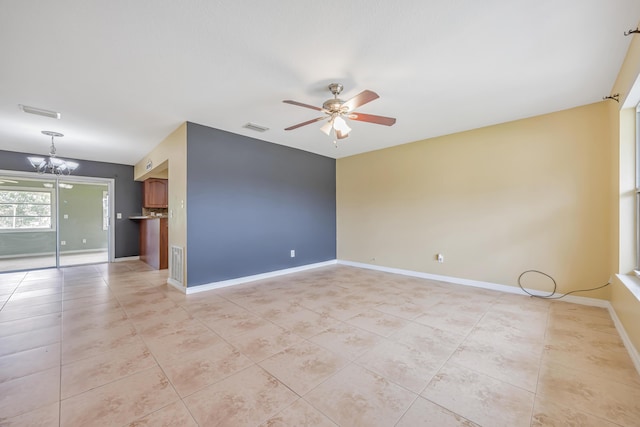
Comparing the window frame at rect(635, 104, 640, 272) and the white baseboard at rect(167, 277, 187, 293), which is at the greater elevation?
the window frame at rect(635, 104, 640, 272)

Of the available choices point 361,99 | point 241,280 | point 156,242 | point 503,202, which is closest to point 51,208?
point 156,242

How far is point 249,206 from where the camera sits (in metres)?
4.43

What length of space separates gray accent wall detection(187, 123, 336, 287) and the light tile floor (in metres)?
0.84

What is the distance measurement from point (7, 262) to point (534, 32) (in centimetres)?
1012

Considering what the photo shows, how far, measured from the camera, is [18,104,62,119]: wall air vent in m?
3.18

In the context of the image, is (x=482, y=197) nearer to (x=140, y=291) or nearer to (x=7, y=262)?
(x=140, y=291)

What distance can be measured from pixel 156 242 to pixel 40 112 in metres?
2.96

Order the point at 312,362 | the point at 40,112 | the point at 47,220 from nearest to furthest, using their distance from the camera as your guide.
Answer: the point at 312,362 → the point at 40,112 → the point at 47,220

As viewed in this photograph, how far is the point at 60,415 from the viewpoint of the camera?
1423 millimetres

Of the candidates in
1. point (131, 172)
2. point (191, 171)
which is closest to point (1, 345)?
point (191, 171)

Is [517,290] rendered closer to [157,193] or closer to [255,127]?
[255,127]

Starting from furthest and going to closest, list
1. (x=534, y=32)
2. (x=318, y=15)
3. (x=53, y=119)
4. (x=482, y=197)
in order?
1. (x=482, y=197)
2. (x=53, y=119)
3. (x=534, y=32)
4. (x=318, y=15)

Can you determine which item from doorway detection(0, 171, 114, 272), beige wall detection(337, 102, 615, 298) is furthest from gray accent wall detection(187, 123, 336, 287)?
doorway detection(0, 171, 114, 272)

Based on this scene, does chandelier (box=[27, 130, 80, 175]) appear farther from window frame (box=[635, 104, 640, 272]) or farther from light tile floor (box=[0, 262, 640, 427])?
window frame (box=[635, 104, 640, 272])
